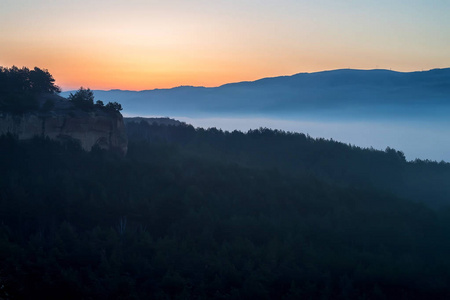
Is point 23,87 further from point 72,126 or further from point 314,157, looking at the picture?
point 314,157

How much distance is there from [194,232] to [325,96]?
101370 mm

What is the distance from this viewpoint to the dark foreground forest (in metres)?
9.30

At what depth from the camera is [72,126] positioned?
17.4 metres

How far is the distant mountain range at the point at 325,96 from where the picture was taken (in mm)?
98438

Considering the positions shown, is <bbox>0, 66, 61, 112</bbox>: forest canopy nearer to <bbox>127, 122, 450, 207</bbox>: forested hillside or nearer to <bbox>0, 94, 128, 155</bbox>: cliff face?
<bbox>0, 94, 128, 155</bbox>: cliff face

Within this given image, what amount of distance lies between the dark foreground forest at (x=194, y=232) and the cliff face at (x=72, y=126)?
1.44 ft

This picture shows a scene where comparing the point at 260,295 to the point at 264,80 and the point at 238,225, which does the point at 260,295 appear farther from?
the point at 264,80

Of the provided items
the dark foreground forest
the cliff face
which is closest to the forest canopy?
the cliff face

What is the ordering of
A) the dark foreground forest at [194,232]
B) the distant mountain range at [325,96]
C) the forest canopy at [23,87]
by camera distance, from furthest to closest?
1. the distant mountain range at [325,96]
2. the forest canopy at [23,87]
3. the dark foreground forest at [194,232]

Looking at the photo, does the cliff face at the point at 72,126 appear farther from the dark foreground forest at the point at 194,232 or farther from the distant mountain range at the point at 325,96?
the distant mountain range at the point at 325,96

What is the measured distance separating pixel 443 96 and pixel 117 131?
9470 cm

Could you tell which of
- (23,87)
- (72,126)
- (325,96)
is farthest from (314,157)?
(325,96)

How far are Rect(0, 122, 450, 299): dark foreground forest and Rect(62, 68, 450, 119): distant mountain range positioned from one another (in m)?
77.0

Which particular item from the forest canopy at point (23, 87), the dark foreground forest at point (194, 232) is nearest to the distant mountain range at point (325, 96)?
the forest canopy at point (23, 87)
